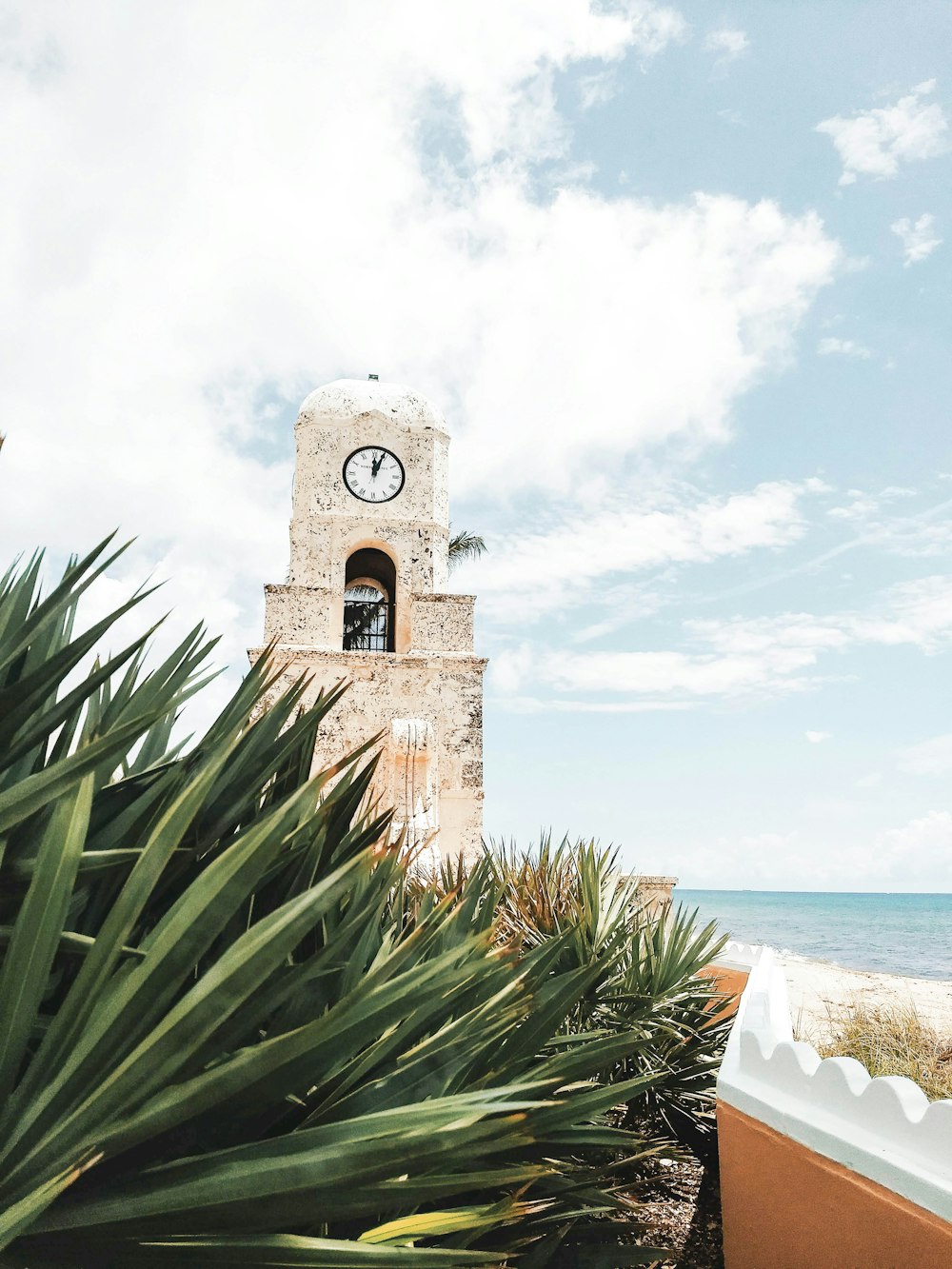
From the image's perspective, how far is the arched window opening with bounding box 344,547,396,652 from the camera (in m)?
17.2

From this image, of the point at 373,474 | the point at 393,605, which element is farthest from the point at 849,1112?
the point at 393,605

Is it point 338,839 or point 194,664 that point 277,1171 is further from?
point 194,664

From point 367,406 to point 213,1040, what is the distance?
15131mm

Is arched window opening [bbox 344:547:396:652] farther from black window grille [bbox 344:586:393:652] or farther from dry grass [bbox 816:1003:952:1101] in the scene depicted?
dry grass [bbox 816:1003:952:1101]

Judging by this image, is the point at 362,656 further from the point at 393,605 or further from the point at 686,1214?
the point at 686,1214

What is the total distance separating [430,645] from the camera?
14781 millimetres

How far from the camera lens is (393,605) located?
16797 millimetres

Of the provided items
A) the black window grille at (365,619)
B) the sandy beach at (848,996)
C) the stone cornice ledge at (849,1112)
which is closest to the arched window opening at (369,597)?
the black window grille at (365,619)

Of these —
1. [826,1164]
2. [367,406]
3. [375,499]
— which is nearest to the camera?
[826,1164]

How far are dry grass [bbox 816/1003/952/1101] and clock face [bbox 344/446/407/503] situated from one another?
423 inches

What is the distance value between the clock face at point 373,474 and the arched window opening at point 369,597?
158 centimetres

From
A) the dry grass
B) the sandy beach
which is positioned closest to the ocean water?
the sandy beach

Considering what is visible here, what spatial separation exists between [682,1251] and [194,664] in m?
3.47

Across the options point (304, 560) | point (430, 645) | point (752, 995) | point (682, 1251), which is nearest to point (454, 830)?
point (430, 645)
